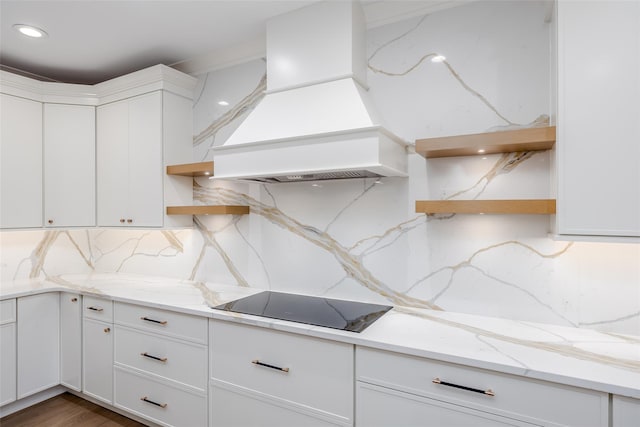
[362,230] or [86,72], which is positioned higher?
[86,72]

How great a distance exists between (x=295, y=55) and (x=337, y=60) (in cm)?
28

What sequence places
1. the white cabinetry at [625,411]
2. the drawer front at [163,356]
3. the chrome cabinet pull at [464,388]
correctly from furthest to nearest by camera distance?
the drawer front at [163,356] < the chrome cabinet pull at [464,388] < the white cabinetry at [625,411]

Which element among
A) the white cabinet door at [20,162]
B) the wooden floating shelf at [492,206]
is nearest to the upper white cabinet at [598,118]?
the wooden floating shelf at [492,206]

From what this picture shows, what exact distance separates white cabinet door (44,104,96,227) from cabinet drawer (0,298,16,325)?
670 millimetres

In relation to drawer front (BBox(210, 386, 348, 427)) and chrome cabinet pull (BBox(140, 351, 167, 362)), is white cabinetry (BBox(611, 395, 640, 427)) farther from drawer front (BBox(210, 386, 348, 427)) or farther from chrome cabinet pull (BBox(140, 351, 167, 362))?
chrome cabinet pull (BBox(140, 351, 167, 362))

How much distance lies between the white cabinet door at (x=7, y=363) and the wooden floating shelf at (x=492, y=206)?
2.82 metres

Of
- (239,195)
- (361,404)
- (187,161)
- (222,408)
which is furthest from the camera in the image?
(187,161)

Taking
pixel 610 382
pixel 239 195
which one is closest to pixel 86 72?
pixel 239 195

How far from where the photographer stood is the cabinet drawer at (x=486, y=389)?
3.92ft

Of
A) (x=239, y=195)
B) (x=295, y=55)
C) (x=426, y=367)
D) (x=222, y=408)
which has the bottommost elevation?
(x=222, y=408)

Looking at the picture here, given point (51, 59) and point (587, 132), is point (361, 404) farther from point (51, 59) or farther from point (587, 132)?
point (51, 59)

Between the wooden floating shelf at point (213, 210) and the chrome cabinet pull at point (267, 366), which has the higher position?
the wooden floating shelf at point (213, 210)

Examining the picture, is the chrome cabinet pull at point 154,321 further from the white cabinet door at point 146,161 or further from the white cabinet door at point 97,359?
the white cabinet door at point 146,161

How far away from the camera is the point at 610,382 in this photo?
3.76 ft
